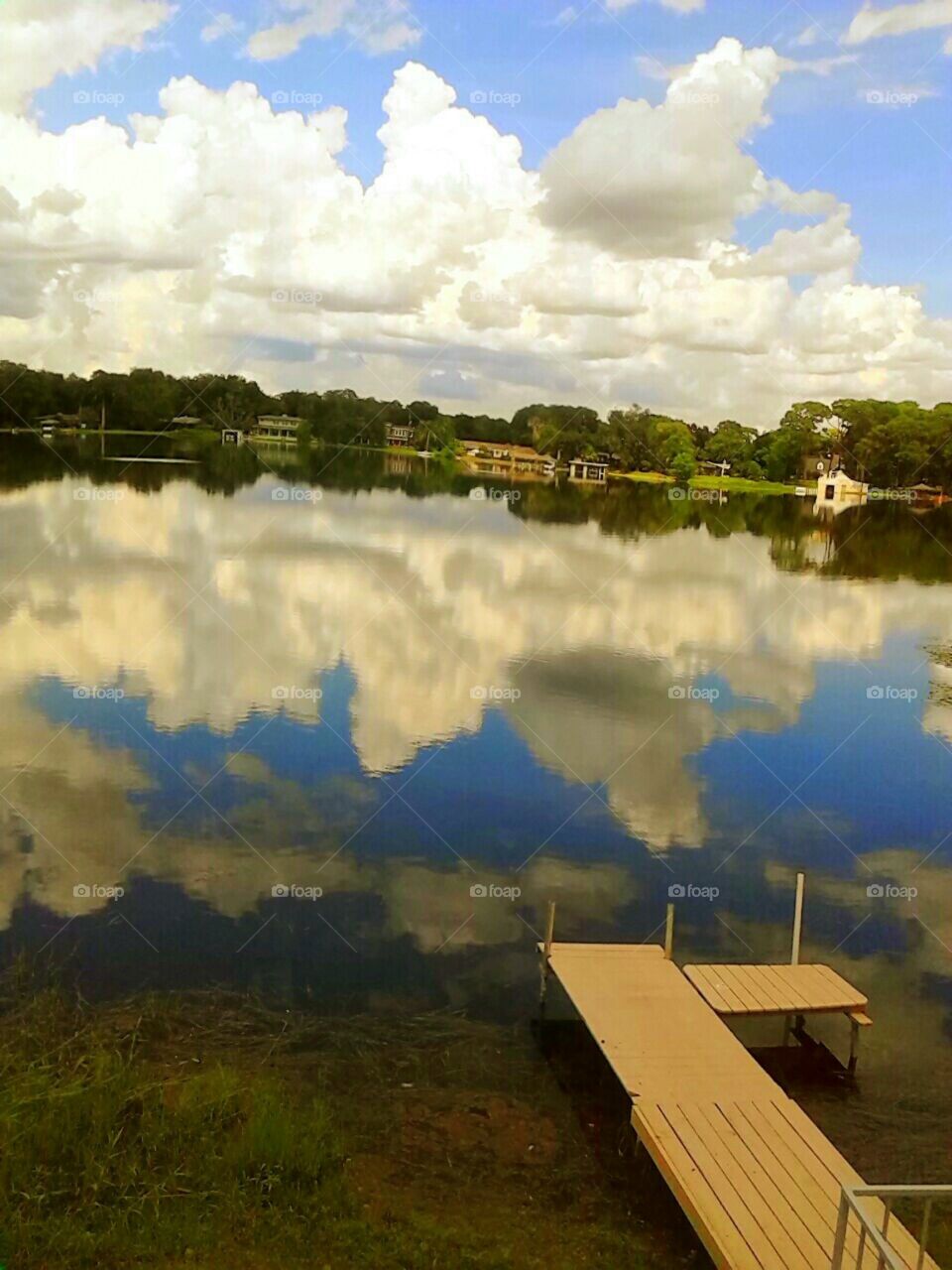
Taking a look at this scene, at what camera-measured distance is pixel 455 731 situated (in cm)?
1307

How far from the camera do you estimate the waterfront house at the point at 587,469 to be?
18.1m

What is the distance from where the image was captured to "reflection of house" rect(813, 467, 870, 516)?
19.2 m

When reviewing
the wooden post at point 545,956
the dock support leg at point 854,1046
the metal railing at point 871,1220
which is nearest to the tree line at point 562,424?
the wooden post at point 545,956

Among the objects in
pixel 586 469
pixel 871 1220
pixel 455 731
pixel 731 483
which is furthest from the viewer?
pixel 731 483

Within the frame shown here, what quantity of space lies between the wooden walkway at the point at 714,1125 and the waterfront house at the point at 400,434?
11.3 m

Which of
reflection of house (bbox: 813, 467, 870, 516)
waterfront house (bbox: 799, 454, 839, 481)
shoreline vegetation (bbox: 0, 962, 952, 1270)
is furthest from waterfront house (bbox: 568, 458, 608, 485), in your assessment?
shoreline vegetation (bbox: 0, 962, 952, 1270)

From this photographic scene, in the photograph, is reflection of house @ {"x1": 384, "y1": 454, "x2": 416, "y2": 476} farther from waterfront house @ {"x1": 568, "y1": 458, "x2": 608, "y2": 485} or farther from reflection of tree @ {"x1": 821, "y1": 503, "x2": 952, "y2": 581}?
reflection of tree @ {"x1": 821, "y1": 503, "x2": 952, "y2": 581}

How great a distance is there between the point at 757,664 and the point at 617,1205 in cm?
1103

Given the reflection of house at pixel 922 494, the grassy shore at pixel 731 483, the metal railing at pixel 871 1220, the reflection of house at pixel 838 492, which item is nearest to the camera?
the metal railing at pixel 871 1220

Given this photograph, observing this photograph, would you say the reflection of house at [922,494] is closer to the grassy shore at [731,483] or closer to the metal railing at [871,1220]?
the grassy shore at [731,483]

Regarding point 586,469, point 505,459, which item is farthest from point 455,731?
point 586,469

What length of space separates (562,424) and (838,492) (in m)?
5.57

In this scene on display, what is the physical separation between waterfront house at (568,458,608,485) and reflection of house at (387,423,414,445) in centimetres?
278

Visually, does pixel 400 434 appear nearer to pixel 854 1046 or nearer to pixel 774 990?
pixel 774 990
